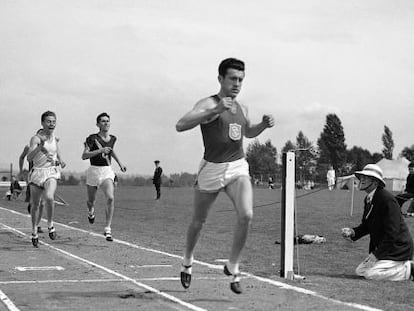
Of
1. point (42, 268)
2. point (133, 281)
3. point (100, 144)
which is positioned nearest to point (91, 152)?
point (100, 144)

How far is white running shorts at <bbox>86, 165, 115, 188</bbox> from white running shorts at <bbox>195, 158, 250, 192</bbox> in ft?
22.5

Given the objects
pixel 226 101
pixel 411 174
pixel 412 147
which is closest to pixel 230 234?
pixel 411 174

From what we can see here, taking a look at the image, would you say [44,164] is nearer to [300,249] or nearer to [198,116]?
[300,249]

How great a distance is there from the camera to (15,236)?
1573 cm

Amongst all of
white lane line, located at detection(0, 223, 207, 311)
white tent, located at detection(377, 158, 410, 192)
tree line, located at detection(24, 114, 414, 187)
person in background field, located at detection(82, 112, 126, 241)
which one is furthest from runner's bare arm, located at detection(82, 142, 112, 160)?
tree line, located at detection(24, 114, 414, 187)

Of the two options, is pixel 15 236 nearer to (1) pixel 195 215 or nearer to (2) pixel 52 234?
(2) pixel 52 234

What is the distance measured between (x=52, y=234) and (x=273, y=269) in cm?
554

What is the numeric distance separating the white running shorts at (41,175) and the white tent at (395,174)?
231 ft

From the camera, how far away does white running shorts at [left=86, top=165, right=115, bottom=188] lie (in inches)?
573

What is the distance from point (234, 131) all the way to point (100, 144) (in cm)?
685

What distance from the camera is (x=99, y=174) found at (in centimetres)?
1459

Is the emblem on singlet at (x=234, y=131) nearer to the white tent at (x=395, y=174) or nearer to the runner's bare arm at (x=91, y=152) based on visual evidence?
the runner's bare arm at (x=91, y=152)

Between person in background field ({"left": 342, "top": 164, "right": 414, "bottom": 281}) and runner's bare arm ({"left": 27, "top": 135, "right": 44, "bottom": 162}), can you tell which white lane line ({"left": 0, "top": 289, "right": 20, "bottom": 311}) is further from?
runner's bare arm ({"left": 27, "top": 135, "right": 44, "bottom": 162})

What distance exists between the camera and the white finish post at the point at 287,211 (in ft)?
30.7
